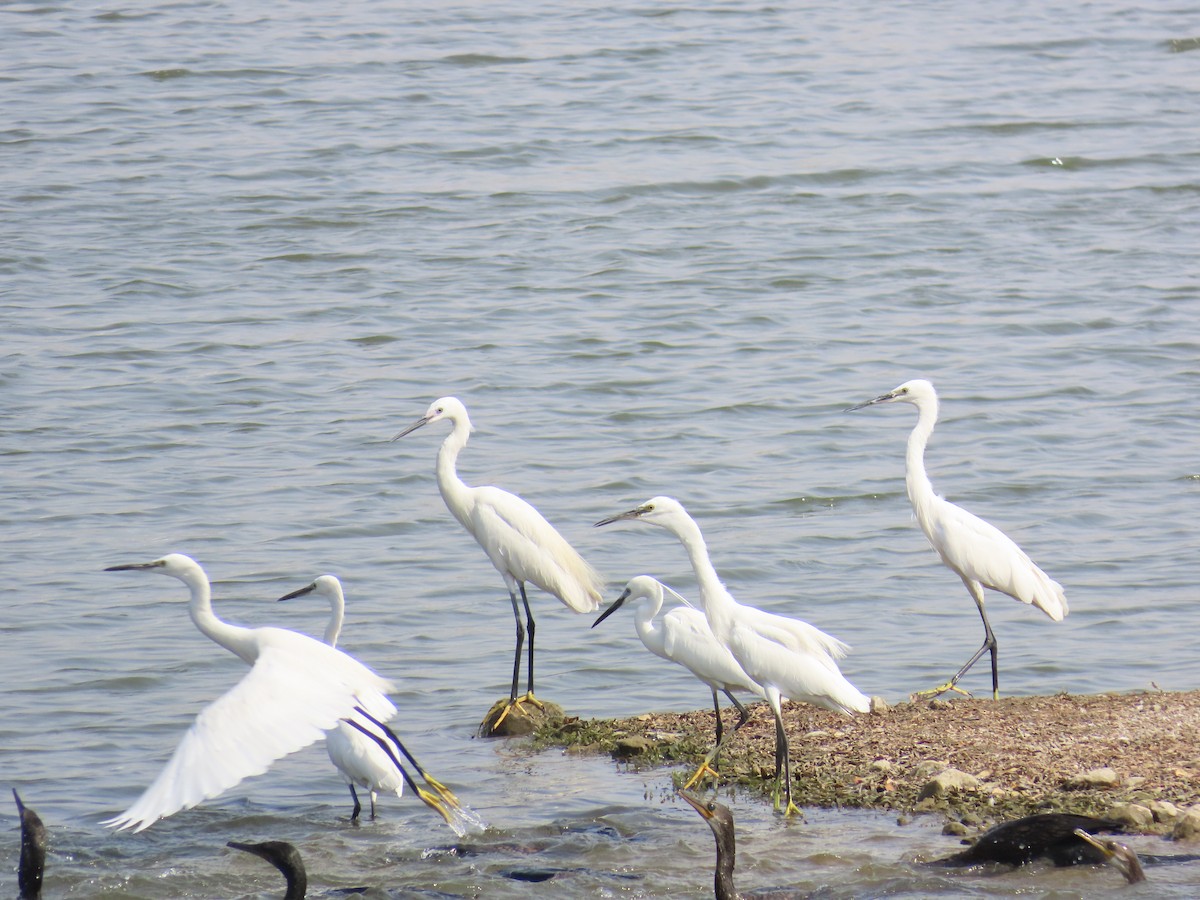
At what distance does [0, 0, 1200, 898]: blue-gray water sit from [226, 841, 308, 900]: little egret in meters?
0.53

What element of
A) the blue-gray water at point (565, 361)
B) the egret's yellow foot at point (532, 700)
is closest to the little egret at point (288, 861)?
the blue-gray water at point (565, 361)

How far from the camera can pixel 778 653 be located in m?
7.73

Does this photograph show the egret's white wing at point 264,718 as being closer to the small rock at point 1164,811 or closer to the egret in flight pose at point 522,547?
the egret in flight pose at point 522,547

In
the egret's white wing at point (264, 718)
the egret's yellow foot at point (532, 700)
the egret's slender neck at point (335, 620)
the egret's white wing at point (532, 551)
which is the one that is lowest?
the egret's yellow foot at point (532, 700)

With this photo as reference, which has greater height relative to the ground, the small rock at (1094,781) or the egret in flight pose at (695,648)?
the egret in flight pose at (695,648)

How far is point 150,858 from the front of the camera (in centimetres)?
746

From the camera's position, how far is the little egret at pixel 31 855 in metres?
6.51

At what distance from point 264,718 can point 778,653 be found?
8.70 feet

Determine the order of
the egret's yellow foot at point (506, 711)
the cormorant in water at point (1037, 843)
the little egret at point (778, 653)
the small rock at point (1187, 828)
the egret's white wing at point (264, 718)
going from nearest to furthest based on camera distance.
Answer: the egret's white wing at point (264, 718), the cormorant in water at point (1037, 843), the small rock at point (1187, 828), the little egret at point (778, 653), the egret's yellow foot at point (506, 711)

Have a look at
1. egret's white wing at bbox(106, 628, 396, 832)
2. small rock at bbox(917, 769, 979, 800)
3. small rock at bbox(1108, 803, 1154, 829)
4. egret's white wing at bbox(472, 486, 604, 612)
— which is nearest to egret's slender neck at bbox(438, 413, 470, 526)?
egret's white wing at bbox(472, 486, 604, 612)

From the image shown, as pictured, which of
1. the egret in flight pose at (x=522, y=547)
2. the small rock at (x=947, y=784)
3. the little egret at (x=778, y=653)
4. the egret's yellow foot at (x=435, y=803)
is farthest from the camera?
the egret in flight pose at (x=522, y=547)

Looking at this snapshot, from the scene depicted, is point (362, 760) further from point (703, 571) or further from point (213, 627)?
point (703, 571)

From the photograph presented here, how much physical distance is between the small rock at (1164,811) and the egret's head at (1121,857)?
51 cm

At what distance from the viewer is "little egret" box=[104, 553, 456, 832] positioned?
5.44m
